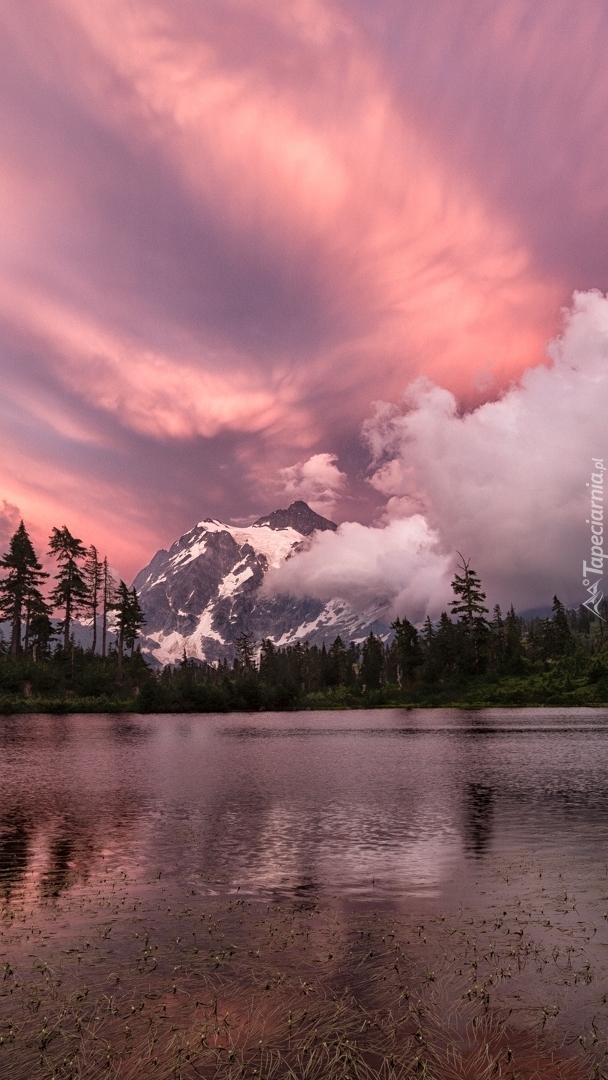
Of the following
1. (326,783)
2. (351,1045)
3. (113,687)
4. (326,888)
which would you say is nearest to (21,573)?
(113,687)

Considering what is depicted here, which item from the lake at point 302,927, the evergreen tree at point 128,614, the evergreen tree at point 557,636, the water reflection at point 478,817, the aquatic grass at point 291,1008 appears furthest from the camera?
the evergreen tree at point 557,636

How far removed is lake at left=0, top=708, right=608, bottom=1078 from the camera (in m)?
8.73

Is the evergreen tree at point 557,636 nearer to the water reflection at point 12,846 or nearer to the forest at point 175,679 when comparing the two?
the forest at point 175,679

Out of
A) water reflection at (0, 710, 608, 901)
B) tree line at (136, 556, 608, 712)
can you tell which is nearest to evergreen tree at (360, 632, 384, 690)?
tree line at (136, 556, 608, 712)

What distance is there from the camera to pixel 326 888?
16297 millimetres

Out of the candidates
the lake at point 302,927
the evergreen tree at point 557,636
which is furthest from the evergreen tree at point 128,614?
the lake at point 302,927

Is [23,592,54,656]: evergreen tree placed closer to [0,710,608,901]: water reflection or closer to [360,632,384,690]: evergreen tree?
[0,710,608,901]: water reflection

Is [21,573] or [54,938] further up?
[21,573]

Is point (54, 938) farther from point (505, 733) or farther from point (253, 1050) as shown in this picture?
point (505, 733)

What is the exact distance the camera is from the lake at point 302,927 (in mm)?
8727

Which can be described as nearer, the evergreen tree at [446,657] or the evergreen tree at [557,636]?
the evergreen tree at [446,657]

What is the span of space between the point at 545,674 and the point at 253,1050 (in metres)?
124

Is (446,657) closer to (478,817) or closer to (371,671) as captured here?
(371,671)

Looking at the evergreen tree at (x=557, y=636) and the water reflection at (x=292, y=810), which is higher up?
the evergreen tree at (x=557, y=636)
